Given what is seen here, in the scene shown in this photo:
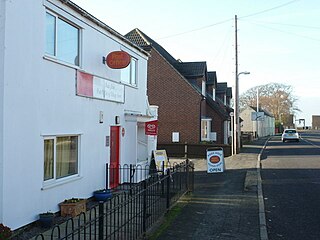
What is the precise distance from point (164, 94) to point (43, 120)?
70.8ft

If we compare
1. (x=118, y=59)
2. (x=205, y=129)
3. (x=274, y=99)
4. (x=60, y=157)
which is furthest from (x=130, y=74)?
(x=274, y=99)

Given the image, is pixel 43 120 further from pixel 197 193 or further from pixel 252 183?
pixel 252 183

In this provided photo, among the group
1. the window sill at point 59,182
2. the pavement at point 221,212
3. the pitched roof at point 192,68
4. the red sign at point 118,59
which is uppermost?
the pitched roof at point 192,68

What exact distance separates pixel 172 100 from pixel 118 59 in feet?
58.6

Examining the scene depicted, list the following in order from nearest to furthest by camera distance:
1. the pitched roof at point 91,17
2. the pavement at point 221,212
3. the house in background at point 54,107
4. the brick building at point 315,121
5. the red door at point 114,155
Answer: the house in background at point 54,107, the pavement at point 221,212, the pitched roof at point 91,17, the red door at point 114,155, the brick building at point 315,121

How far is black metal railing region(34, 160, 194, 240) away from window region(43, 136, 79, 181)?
1177 mm

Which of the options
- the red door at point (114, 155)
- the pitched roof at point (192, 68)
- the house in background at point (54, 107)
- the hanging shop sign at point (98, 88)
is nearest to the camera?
the house in background at point (54, 107)

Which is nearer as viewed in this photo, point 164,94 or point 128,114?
point 128,114

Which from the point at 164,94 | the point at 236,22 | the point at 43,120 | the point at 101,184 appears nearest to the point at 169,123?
the point at 164,94

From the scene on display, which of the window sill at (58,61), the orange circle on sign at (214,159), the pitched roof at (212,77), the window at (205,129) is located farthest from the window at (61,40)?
the pitched roof at (212,77)

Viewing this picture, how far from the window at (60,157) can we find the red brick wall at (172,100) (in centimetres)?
1935

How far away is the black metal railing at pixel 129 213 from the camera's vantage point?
17.2ft

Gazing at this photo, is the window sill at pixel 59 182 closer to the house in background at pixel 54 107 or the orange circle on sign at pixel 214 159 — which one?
the house in background at pixel 54 107

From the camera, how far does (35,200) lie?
817 cm
